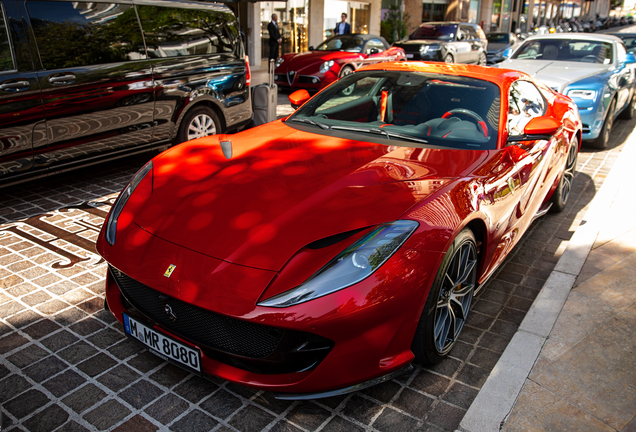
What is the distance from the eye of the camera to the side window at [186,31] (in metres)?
5.92

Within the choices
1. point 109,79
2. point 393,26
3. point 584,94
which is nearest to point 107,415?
point 109,79

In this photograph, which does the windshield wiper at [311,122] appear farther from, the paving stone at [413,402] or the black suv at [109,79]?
the black suv at [109,79]

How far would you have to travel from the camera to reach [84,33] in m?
5.20

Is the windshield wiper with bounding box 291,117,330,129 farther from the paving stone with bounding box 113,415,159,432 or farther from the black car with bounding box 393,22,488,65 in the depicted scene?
the black car with bounding box 393,22,488,65

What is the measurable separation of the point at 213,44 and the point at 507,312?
493 cm

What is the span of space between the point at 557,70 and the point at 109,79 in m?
6.82

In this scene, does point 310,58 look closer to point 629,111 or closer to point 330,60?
point 330,60

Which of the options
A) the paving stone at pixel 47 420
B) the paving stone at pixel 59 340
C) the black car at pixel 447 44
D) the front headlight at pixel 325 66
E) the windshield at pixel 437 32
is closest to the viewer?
the paving stone at pixel 47 420

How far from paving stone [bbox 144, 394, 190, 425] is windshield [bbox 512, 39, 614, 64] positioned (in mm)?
9074

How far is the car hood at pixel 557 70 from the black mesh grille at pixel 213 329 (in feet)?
23.2

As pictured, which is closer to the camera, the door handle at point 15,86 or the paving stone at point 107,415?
the paving stone at point 107,415

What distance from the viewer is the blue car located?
777cm

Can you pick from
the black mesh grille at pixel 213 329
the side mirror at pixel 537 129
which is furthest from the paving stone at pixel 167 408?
the side mirror at pixel 537 129

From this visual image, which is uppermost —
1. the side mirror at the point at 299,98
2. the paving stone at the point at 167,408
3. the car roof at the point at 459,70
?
the car roof at the point at 459,70
